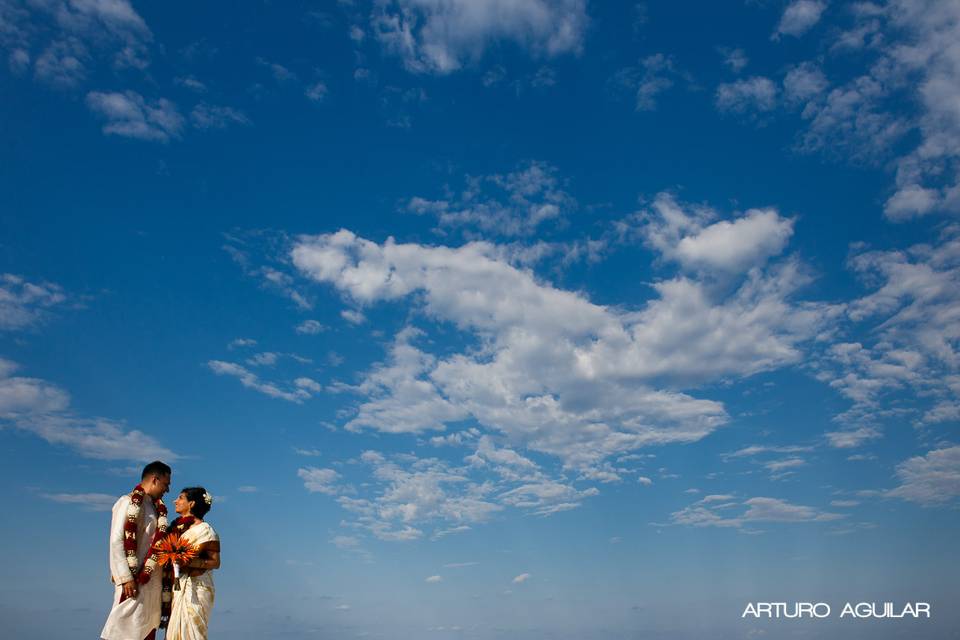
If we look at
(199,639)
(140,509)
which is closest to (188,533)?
(140,509)

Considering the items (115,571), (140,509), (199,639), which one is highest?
(140,509)

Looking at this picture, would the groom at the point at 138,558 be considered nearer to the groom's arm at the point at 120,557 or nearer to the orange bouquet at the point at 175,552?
the groom's arm at the point at 120,557

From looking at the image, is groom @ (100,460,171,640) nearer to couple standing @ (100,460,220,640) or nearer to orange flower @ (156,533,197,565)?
couple standing @ (100,460,220,640)

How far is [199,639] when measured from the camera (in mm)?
15117

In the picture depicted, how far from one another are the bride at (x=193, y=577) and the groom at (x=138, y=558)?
426mm

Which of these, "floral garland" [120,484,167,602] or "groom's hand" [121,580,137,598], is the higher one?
"floral garland" [120,484,167,602]

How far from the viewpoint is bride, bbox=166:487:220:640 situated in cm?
1511

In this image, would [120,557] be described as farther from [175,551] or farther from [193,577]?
[193,577]

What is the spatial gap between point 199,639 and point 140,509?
297 centimetres

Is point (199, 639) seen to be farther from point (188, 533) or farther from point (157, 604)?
point (188, 533)

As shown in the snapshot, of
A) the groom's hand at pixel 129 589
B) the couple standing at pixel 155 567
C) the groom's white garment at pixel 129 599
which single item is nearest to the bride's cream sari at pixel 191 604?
the couple standing at pixel 155 567

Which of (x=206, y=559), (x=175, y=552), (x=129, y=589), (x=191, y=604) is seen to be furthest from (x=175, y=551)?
(x=191, y=604)

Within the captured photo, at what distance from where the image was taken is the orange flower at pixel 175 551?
49.4 ft

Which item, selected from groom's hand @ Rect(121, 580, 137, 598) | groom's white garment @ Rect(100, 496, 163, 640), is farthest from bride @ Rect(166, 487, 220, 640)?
groom's hand @ Rect(121, 580, 137, 598)
